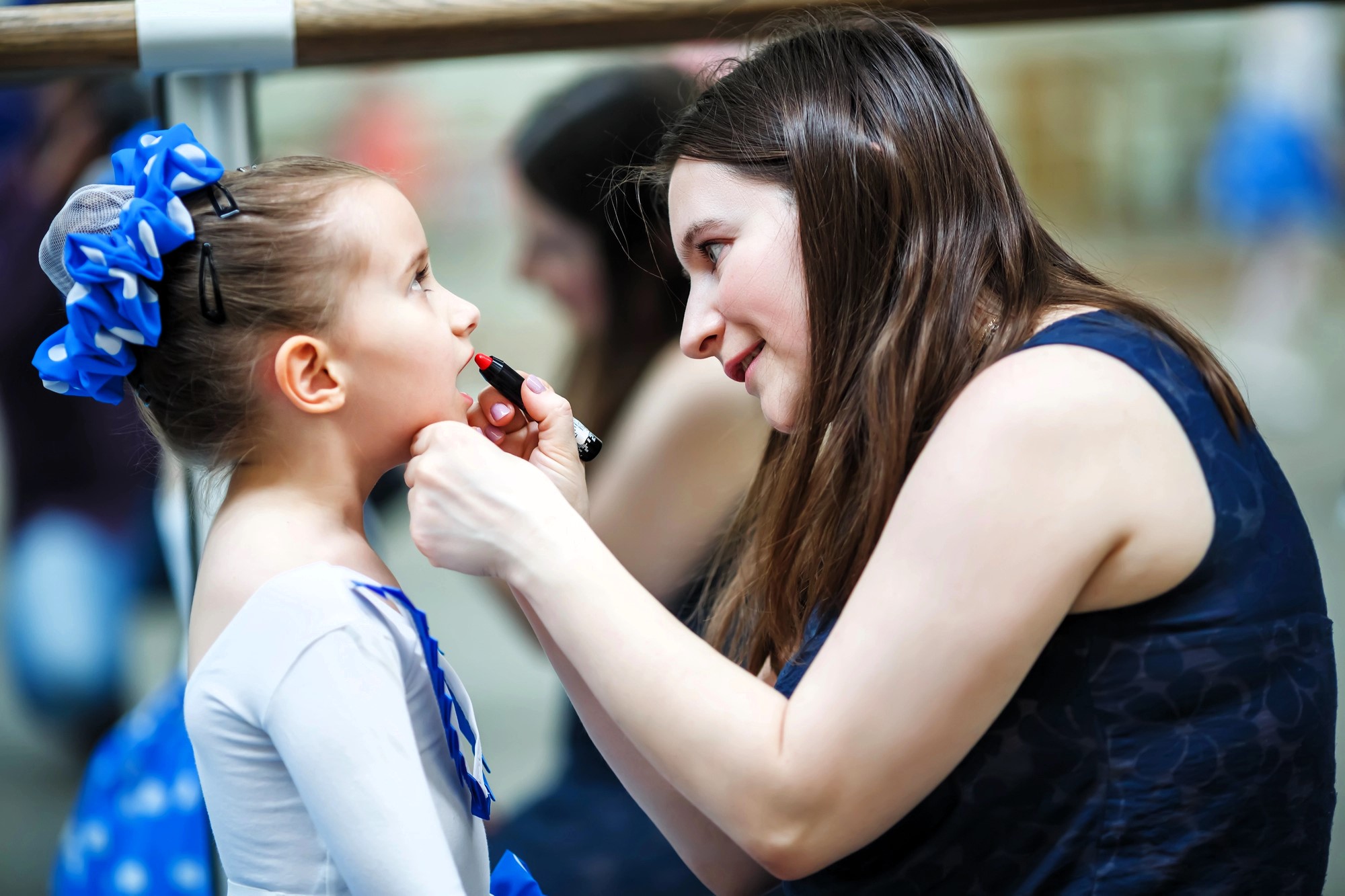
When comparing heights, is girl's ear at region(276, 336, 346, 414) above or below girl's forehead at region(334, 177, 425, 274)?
below

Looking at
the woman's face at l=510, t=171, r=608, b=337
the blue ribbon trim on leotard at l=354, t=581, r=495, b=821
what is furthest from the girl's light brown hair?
the woman's face at l=510, t=171, r=608, b=337

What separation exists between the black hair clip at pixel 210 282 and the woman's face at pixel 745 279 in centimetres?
42

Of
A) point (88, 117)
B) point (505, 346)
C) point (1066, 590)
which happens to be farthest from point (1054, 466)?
point (505, 346)

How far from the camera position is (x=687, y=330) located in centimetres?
112

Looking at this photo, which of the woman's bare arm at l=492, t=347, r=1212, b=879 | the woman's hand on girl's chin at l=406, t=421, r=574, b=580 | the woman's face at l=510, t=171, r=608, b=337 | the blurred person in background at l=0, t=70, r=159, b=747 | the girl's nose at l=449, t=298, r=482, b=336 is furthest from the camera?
the blurred person in background at l=0, t=70, r=159, b=747

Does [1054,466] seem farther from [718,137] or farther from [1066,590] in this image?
[718,137]

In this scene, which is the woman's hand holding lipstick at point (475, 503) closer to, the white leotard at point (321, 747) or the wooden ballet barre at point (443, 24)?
the white leotard at point (321, 747)

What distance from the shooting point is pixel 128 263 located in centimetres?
93

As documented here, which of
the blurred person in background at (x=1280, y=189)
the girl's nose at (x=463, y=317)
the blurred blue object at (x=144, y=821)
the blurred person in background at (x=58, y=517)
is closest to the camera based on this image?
the girl's nose at (x=463, y=317)

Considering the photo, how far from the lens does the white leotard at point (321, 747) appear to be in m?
0.88

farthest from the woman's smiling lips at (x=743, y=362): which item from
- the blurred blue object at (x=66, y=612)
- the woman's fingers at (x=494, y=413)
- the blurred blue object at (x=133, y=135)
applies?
the blurred blue object at (x=66, y=612)

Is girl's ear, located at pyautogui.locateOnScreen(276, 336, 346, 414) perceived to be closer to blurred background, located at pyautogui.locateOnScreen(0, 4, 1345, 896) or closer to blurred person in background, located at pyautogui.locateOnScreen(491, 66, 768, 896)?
blurred background, located at pyautogui.locateOnScreen(0, 4, 1345, 896)

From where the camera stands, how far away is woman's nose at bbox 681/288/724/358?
1103mm

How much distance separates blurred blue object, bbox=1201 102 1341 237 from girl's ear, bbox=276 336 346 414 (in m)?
6.30
